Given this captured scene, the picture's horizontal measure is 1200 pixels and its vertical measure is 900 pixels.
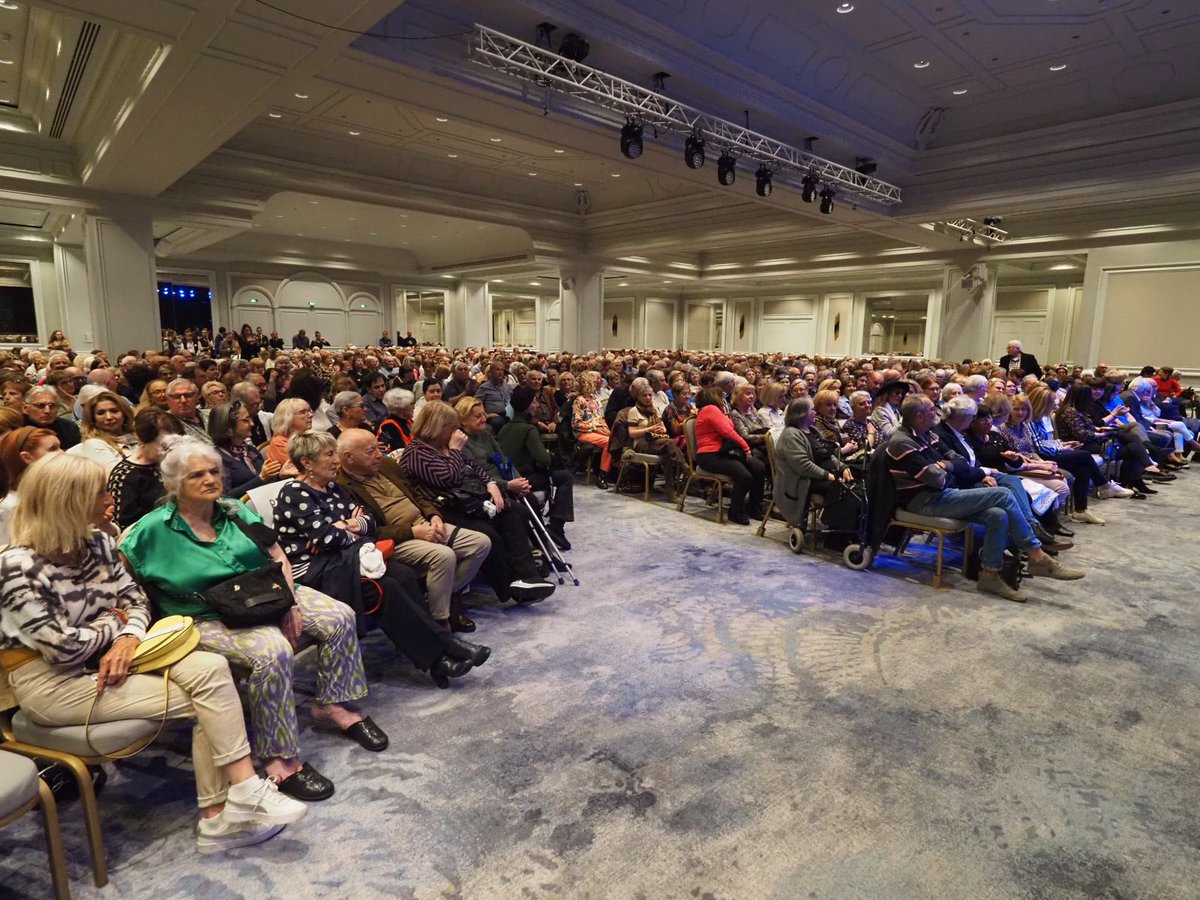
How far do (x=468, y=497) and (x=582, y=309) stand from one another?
1578 cm

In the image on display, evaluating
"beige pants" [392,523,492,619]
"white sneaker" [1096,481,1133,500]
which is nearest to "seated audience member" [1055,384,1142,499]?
"white sneaker" [1096,481,1133,500]

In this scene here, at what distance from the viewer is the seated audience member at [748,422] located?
5.89 m

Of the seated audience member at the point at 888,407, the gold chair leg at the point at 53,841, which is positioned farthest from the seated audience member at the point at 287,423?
the seated audience member at the point at 888,407

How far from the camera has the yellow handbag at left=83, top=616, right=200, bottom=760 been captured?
1.93 meters

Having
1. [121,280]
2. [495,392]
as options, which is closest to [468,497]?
[495,392]

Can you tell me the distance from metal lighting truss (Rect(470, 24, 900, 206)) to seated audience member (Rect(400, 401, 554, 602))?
411 centimetres

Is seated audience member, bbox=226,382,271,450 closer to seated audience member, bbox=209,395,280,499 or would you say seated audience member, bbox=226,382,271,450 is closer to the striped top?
seated audience member, bbox=209,395,280,499

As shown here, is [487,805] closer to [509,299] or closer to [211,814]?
[211,814]

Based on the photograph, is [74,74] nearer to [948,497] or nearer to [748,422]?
[748,422]

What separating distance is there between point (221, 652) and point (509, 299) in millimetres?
32539

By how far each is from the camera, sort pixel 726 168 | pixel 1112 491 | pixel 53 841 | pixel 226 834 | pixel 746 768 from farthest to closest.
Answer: pixel 726 168 → pixel 1112 491 → pixel 746 768 → pixel 226 834 → pixel 53 841

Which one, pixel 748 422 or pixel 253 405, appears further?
pixel 748 422

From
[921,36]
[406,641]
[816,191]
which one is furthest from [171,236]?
[406,641]

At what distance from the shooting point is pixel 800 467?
4629 millimetres
